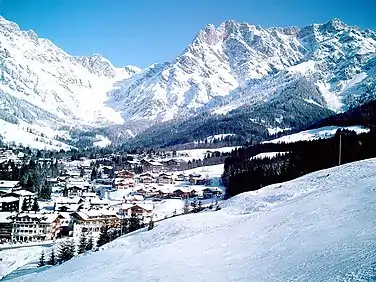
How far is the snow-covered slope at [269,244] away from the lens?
1802 cm

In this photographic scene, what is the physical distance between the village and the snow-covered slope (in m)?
21.2

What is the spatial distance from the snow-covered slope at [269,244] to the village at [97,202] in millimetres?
21190

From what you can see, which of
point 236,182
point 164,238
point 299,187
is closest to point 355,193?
point 299,187

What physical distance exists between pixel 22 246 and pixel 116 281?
54.2 meters

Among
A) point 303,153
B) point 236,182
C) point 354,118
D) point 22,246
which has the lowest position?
point 22,246

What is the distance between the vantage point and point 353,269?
52.1ft

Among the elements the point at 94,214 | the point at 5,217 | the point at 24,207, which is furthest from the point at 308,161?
the point at 24,207

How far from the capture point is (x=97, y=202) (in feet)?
335

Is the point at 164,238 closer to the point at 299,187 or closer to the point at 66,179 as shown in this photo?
the point at 299,187

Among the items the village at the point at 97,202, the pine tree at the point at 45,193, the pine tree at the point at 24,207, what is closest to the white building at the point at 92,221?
the village at the point at 97,202

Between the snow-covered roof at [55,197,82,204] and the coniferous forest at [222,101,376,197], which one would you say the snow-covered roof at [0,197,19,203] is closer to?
the snow-covered roof at [55,197,82,204]

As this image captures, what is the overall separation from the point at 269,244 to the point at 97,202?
83.3 meters

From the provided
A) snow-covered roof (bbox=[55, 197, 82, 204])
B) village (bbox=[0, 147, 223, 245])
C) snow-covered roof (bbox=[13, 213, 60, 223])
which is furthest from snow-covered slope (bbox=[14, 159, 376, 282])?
snow-covered roof (bbox=[55, 197, 82, 204])

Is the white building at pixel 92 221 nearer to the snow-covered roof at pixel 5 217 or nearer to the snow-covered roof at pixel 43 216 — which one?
the snow-covered roof at pixel 43 216
